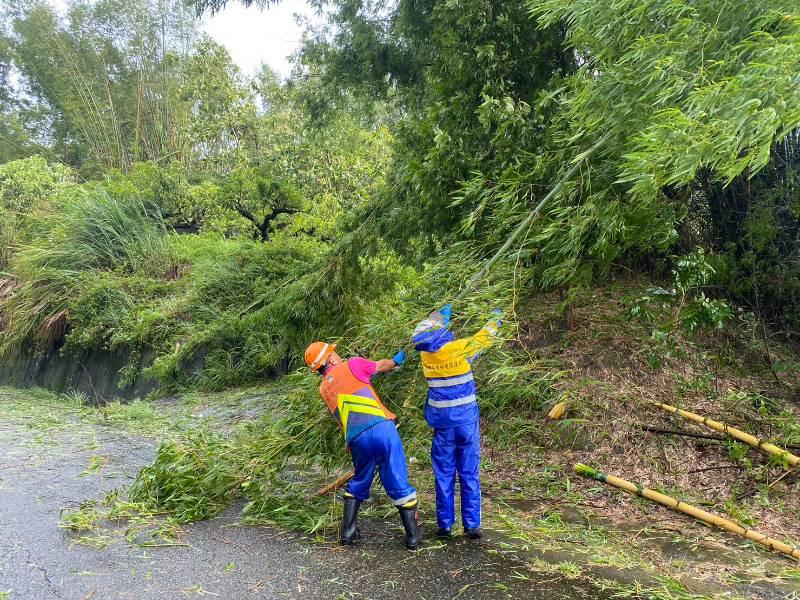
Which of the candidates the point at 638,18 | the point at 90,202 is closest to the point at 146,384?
the point at 90,202

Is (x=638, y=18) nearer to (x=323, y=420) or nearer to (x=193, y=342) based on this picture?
(x=323, y=420)

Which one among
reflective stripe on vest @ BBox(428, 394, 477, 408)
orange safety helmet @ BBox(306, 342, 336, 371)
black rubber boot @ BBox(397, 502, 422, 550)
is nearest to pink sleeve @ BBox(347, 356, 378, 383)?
orange safety helmet @ BBox(306, 342, 336, 371)

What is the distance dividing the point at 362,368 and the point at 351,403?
247mm

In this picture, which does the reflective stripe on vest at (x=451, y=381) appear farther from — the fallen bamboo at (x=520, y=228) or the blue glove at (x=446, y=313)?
the fallen bamboo at (x=520, y=228)

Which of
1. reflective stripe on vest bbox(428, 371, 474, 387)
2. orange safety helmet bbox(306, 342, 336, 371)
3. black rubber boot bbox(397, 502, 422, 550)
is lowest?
black rubber boot bbox(397, 502, 422, 550)

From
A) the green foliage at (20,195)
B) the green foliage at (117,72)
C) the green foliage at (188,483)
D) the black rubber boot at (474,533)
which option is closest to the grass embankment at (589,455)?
the green foliage at (188,483)

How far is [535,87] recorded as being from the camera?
20.8ft

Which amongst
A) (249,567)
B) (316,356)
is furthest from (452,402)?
(249,567)

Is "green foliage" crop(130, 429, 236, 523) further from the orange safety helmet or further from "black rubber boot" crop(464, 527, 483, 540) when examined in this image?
"black rubber boot" crop(464, 527, 483, 540)

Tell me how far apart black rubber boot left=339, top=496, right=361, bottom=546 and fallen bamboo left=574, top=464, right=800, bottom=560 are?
6.45ft

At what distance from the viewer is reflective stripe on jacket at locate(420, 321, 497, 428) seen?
3.80 meters

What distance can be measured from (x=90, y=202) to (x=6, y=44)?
1347cm

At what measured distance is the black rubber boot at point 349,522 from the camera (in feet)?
12.4

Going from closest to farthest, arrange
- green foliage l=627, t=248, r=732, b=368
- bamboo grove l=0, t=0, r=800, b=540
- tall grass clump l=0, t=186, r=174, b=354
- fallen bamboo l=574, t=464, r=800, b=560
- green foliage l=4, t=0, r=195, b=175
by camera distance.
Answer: bamboo grove l=0, t=0, r=800, b=540 < fallen bamboo l=574, t=464, r=800, b=560 < green foliage l=627, t=248, r=732, b=368 < tall grass clump l=0, t=186, r=174, b=354 < green foliage l=4, t=0, r=195, b=175
